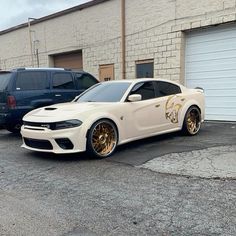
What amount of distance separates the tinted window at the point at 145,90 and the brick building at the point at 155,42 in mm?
4389

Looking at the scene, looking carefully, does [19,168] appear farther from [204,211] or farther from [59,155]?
[204,211]

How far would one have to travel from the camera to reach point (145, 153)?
6.64 metres

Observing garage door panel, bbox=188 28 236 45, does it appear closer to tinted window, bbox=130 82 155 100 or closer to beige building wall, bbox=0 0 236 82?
beige building wall, bbox=0 0 236 82

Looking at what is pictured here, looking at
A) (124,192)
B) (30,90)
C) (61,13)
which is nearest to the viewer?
(124,192)

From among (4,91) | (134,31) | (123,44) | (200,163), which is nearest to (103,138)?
(200,163)

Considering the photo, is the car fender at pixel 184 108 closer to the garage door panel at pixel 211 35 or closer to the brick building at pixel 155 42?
the brick building at pixel 155 42

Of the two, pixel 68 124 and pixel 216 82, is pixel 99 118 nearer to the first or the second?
pixel 68 124

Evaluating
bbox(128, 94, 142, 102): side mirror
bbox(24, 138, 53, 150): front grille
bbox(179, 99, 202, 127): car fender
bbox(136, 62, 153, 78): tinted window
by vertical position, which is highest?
bbox(136, 62, 153, 78): tinted window

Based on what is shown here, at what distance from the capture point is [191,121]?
8500 mm

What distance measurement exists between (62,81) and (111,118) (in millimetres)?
3651

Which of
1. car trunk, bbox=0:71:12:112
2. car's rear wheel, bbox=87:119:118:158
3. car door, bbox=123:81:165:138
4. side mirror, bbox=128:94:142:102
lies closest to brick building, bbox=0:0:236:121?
car door, bbox=123:81:165:138

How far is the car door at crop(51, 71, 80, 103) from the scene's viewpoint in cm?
931

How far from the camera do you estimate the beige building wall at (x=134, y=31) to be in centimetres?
1127

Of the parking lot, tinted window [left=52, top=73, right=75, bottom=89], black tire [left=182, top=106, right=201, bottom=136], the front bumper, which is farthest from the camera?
tinted window [left=52, top=73, right=75, bottom=89]
